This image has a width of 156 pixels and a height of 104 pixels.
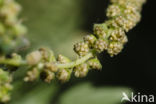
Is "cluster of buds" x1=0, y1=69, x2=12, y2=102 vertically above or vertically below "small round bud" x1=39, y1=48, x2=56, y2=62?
below

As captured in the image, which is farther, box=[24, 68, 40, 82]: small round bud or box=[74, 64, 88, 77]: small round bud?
box=[74, 64, 88, 77]: small round bud

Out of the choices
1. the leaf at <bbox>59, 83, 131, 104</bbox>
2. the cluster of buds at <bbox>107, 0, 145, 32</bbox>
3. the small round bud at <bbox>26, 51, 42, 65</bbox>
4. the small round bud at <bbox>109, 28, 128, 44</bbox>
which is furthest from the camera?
the leaf at <bbox>59, 83, 131, 104</bbox>

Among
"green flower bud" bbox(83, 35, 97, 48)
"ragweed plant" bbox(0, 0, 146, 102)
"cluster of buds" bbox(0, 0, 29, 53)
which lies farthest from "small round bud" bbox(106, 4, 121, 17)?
"cluster of buds" bbox(0, 0, 29, 53)

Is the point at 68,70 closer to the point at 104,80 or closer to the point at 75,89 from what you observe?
the point at 75,89

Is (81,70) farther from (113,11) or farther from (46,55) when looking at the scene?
(113,11)

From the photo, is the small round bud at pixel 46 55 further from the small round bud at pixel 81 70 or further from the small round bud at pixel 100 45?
the small round bud at pixel 100 45

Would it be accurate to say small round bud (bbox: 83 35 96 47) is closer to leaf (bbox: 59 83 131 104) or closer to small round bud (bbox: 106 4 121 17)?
small round bud (bbox: 106 4 121 17)

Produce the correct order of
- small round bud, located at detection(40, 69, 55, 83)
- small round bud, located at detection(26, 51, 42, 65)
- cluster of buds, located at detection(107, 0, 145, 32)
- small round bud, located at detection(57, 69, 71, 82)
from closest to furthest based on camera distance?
1. small round bud, located at detection(26, 51, 42, 65)
2. small round bud, located at detection(40, 69, 55, 83)
3. small round bud, located at detection(57, 69, 71, 82)
4. cluster of buds, located at detection(107, 0, 145, 32)

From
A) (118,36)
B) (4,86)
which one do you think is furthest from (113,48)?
(4,86)
